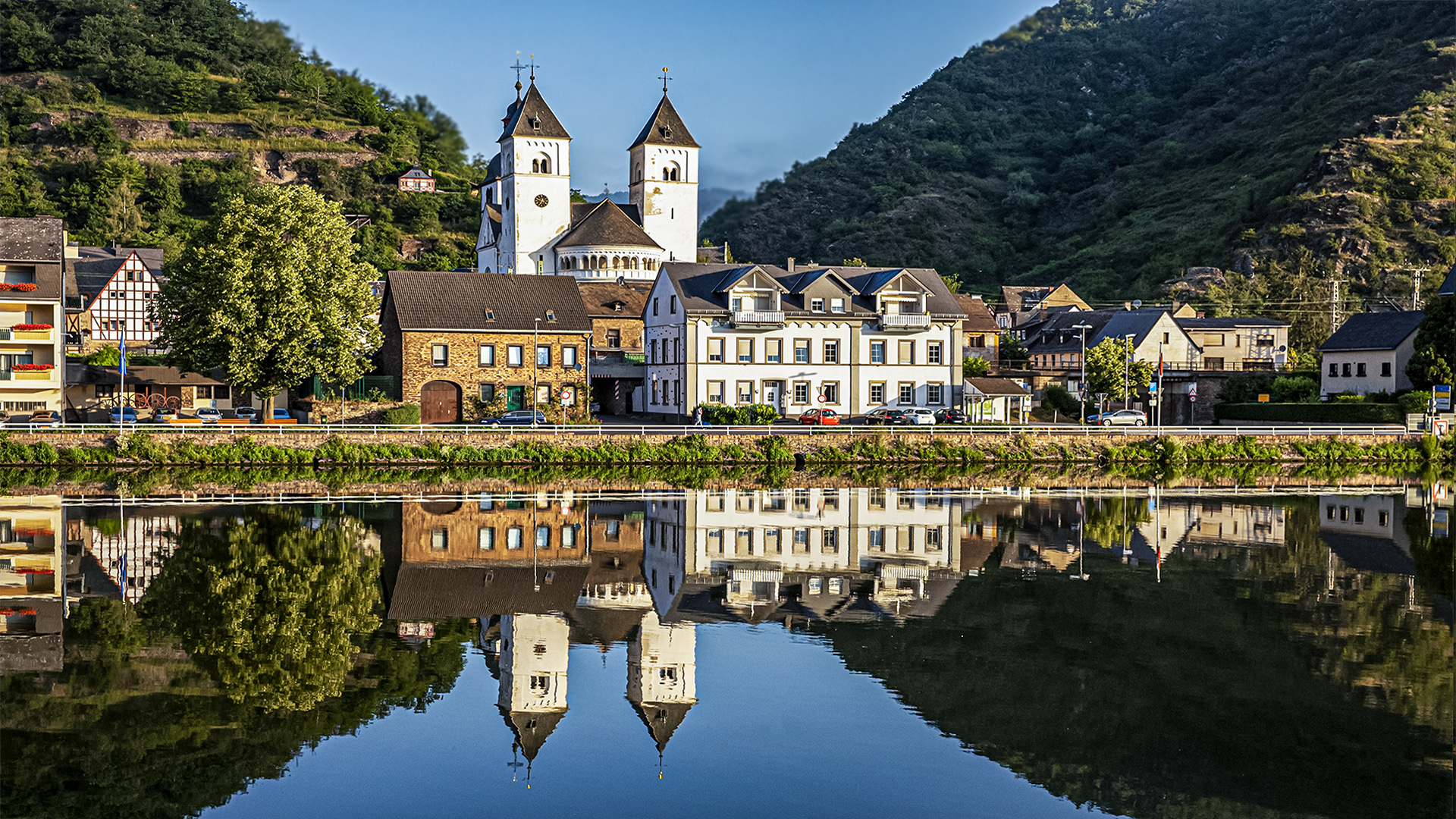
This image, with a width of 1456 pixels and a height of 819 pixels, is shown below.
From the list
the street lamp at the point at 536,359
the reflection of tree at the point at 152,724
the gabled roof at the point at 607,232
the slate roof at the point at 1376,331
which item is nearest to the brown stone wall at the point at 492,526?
the reflection of tree at the point at 152,724

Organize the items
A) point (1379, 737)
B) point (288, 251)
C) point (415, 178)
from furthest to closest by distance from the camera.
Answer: point (415, 178) < point (288, 251) < point (1379, 737)

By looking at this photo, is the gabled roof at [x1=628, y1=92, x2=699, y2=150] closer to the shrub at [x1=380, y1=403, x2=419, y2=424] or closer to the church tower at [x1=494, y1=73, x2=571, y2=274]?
the church tower at [x1=494, y1=73, x2=571, y2=274]

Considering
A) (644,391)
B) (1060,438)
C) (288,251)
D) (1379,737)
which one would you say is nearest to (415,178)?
(644,391)

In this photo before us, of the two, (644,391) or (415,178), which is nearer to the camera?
(644,391)

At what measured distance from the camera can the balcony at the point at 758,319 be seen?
207 feet

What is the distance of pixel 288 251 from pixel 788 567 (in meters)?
33.4

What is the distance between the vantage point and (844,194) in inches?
6870

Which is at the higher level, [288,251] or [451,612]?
[288,251]

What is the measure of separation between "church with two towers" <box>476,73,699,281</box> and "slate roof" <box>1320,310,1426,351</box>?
4696 centimetres

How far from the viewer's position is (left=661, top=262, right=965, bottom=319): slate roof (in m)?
63.8

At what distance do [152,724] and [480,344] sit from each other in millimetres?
47157

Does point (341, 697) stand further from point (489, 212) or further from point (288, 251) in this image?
point (489, 212)

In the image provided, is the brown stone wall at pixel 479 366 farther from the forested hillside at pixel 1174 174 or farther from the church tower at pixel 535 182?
the forested hillside at pixel 1174 174

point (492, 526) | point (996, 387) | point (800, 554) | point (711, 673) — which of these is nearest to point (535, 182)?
point (996, 387)
